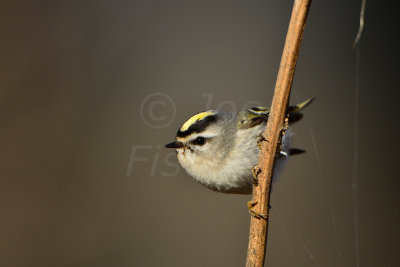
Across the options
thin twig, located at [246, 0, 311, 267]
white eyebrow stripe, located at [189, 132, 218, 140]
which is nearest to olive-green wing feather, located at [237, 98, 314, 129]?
white eyebrow stripe, located at [189, 132, 218, 140]

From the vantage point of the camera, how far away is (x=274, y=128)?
0.75 metres

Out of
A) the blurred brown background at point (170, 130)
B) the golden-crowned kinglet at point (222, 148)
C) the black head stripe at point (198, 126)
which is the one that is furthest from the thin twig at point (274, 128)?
the blurred brown background at point (170, 130)

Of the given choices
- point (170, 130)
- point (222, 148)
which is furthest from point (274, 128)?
point (170, 130)

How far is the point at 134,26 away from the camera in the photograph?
88.3 inches

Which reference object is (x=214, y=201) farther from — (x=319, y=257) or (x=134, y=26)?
(x=134, y=26)

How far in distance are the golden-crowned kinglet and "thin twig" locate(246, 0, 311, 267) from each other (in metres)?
0.40

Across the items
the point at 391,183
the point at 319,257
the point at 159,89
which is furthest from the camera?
the point at 159,89

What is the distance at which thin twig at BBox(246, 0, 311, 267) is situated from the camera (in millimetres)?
644

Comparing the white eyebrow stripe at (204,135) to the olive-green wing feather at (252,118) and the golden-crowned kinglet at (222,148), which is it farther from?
the olive-green wing feather at (252,118)

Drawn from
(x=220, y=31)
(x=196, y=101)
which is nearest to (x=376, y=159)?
(x=196, y=101)

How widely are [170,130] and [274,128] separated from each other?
131 cm

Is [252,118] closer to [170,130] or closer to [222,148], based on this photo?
[222,148]

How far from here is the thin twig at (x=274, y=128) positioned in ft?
2.11

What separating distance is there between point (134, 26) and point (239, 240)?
4.38 ft
